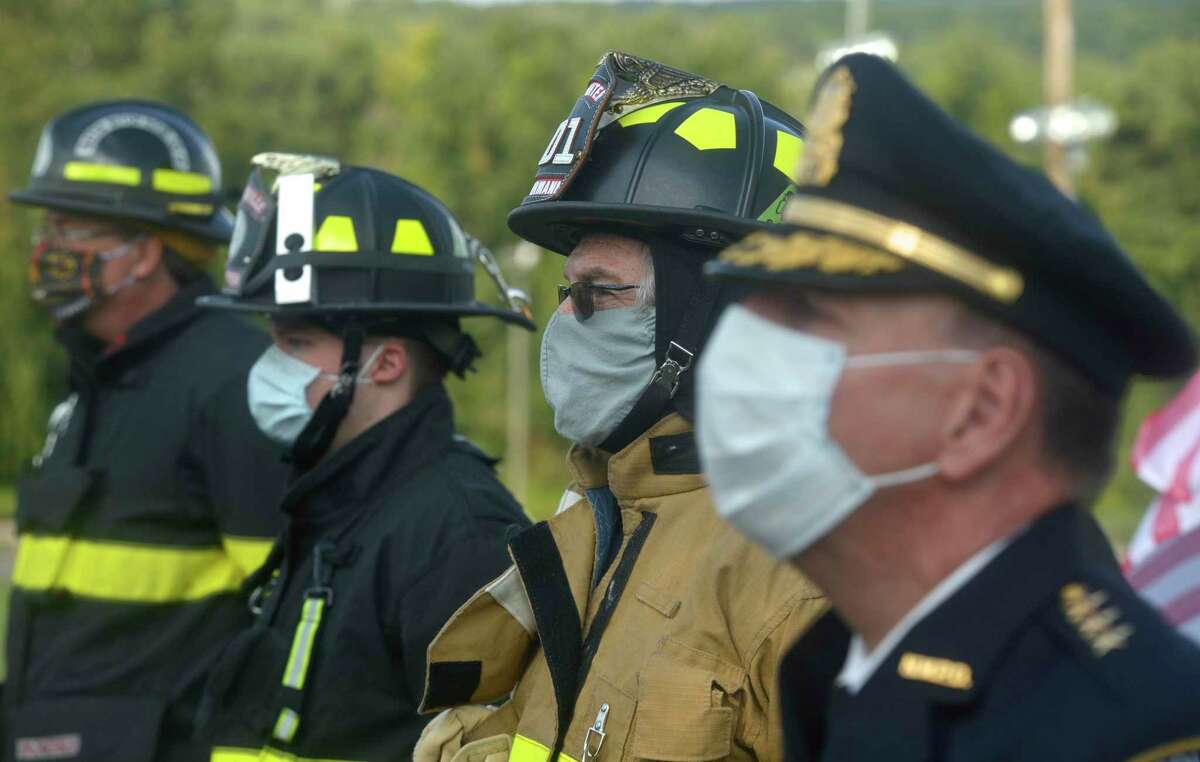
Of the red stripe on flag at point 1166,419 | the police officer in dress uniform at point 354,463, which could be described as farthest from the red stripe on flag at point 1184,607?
the police officer in dress uniform at point 354,463

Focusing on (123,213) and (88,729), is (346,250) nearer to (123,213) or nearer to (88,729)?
(123,213)

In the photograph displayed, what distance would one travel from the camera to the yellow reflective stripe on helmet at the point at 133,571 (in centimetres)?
492

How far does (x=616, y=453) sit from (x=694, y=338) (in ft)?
0.93

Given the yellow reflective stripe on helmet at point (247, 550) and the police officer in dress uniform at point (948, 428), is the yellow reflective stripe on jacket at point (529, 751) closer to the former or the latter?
the police officer in dress uniform at point (948, 428)

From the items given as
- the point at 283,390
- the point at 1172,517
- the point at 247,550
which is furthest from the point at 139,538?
the point at 1172,517

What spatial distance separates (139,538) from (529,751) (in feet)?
8.15

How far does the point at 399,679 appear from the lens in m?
3.78

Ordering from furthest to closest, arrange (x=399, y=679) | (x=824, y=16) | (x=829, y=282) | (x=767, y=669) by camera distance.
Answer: (x=824, y=16)
(x=399, y=679)
(x=767, y=669)
(x=829, y=282)

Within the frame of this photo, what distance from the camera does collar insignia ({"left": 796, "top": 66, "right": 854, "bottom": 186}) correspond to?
199 centimetres

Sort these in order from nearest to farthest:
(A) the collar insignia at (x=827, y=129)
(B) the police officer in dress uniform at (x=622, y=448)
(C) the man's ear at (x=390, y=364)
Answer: (A) the collar insignia at (x=827, y=129), (B) the police officer in dress uniform at (x=622, y=448), (C) the man's ear at (x=390, y=364)

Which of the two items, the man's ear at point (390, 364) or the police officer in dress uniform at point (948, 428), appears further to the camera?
the man's ear at point (390, 364)

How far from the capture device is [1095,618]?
1791 millimetres

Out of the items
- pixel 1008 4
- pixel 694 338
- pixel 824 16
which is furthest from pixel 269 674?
pixel 1008 4

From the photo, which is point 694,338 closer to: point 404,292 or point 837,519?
point 837,519
